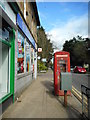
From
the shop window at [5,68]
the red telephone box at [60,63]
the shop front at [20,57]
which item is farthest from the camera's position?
the red telephone box at [60,63]

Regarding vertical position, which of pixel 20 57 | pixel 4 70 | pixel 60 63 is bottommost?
pixel 4 70

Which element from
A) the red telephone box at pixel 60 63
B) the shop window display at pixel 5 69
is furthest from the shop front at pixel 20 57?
the red telephone box at pixel 60 63

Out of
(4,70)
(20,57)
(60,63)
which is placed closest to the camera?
(4,70)

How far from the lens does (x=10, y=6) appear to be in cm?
561

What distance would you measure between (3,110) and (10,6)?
156 inches

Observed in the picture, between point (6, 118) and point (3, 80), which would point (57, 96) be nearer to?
point (3, 80)

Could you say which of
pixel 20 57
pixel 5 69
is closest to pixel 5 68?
pixel 5 69

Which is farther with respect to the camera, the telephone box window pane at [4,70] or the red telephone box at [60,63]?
the red telephone box at [60,63]

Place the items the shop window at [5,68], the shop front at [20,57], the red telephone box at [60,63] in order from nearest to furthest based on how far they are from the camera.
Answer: the shop window at [5,68]
the shop front at [20,57]
the red telephone box at [60,63]

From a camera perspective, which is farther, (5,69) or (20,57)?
(20,57)

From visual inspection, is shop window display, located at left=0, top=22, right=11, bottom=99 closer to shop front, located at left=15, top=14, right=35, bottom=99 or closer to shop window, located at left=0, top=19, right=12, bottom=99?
shop window, located at left=0, top=19, right=12, bottom=99

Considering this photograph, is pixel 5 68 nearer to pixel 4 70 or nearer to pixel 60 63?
pixel 4 70

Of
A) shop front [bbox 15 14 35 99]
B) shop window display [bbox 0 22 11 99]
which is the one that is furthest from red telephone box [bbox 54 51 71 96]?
shop window display [bbox 0 22 11 99]

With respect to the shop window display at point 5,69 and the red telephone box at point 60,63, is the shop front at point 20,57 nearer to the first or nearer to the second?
the shop window display at point 5,69
